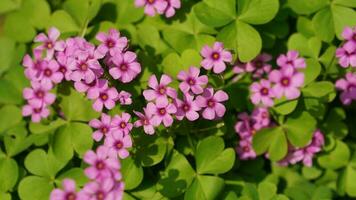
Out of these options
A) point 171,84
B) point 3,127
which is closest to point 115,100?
point 171,84

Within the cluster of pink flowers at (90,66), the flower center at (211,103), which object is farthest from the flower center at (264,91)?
the cluster of pink flowers at (90,66)

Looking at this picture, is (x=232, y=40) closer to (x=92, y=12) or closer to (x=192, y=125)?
(x=192, y=125)

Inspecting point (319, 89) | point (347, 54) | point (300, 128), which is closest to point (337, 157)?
Result: point (300, 128)

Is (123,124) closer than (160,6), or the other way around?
(123,124)

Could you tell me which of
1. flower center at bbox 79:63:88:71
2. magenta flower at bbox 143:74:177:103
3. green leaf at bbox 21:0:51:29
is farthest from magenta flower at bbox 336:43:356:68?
green leaf at bbox 21:0:51:29

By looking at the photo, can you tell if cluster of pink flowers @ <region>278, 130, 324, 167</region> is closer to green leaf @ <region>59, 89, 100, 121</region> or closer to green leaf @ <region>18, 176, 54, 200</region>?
green leaf @ <region>59, 89, 100, 121</region>

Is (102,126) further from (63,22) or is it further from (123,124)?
(63,22)

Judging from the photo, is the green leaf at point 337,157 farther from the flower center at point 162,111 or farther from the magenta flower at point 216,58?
the flower center at point 162,111
